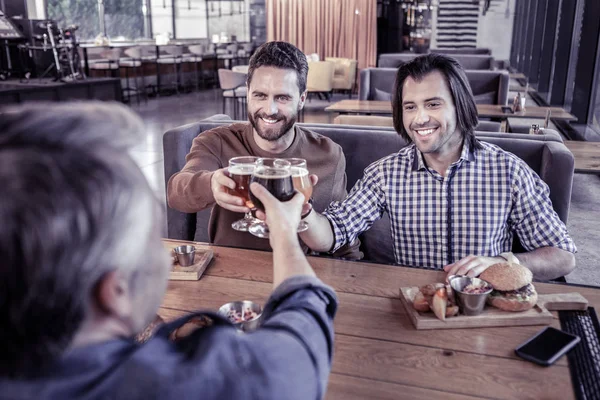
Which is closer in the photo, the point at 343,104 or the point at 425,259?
the point at 425,259

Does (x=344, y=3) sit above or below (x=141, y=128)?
above

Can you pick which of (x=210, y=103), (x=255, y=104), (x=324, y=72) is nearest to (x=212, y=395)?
(x=255, y=104)

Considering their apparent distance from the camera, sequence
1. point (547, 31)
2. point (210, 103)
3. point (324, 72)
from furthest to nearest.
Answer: point (210, 103)
point (547, 31)
point (324, 72)

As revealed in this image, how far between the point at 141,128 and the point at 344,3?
37.8 ft

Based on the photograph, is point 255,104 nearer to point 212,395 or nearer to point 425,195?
point 425,195

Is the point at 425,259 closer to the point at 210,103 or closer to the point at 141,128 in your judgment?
the point at 141,128

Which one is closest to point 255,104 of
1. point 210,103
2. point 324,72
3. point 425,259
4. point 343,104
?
point 425,259

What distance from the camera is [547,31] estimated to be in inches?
386

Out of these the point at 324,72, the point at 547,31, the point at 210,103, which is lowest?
the point at 210,103

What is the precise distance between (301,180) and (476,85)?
5.61 meters

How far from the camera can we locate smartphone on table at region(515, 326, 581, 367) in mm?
991

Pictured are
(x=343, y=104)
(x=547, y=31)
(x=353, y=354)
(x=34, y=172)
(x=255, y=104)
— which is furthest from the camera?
(x=547, y=31)

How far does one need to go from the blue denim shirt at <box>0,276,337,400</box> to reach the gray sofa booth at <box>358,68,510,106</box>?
5397mm

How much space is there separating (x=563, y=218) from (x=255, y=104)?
4.28 feet
